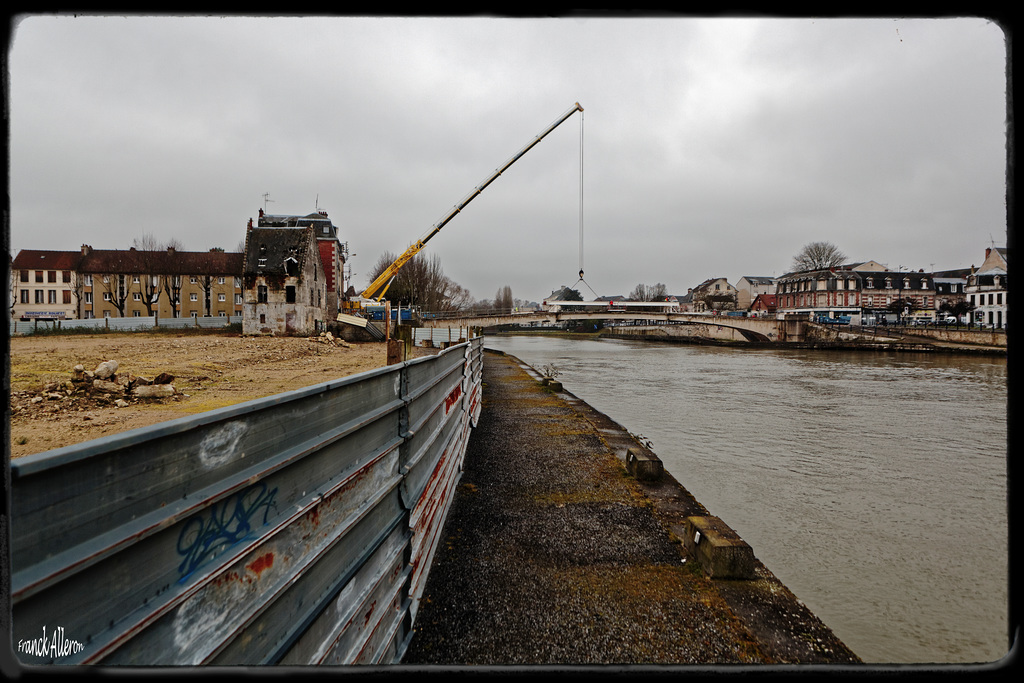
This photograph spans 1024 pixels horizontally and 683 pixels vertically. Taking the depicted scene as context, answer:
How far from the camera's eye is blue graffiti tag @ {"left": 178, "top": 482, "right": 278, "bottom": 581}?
111cm

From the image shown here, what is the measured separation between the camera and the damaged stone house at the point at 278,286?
32.5m

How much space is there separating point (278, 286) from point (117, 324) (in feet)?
35.8

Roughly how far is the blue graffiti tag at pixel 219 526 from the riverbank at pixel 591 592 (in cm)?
88

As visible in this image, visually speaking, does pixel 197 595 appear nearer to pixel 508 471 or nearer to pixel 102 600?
pixel 102 600

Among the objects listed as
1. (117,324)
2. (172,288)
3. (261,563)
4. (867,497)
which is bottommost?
(867,497)

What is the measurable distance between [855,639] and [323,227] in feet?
161

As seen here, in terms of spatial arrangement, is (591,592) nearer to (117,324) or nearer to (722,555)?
(722,555)

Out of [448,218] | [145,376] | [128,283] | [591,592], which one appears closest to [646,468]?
[591,592]

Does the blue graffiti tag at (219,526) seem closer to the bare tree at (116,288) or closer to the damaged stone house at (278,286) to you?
the damaged stone house at (278,286)

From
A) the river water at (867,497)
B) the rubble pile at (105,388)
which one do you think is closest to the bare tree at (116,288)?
the rubble pile at (105,388)

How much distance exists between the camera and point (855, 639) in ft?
12.8

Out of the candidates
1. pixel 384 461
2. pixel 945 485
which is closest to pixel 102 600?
pixel 384 461

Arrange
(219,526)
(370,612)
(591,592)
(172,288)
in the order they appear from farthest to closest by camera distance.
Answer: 1. (172,288)
2. (591,592)
3. (370,612)
4. (219,526)

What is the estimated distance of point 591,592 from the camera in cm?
353
